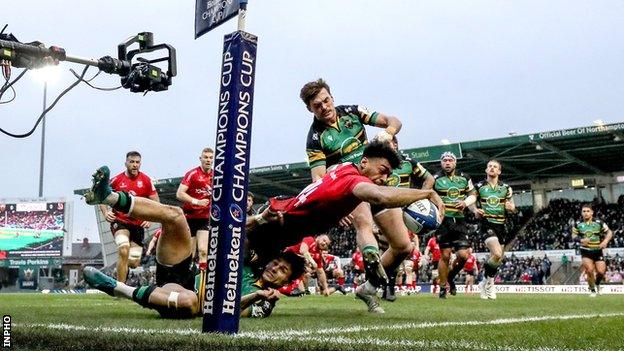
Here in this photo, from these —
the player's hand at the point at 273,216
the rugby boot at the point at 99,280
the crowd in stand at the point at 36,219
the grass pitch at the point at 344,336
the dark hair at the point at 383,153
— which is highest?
the crowd in stand at the point at 36,219

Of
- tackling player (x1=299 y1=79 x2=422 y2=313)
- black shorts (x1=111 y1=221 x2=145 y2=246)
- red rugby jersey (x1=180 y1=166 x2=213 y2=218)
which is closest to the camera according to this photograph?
tackling player (x1=299 y1=79 x2=422 y2=313)

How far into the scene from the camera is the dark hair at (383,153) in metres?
5.23

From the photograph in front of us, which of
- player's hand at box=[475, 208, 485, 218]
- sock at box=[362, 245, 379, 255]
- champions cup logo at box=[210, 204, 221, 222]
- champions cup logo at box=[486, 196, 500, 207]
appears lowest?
sock at box=[362, 245, 379, 255]

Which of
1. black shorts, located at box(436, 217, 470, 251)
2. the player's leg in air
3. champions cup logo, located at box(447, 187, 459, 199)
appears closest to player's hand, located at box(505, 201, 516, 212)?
black shorts, located at box(436, 217, 470, 251)

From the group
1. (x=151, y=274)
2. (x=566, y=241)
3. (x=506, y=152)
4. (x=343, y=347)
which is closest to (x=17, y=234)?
(x=151, y=274)

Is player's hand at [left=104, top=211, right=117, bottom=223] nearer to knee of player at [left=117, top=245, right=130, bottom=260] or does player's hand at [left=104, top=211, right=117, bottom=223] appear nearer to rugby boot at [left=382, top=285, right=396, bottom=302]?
knee of player at [left=117, top=245, right=130, bottom=260]

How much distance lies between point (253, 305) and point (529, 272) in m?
26.9

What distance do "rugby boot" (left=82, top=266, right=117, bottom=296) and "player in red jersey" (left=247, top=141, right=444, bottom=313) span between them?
1215 millimetres

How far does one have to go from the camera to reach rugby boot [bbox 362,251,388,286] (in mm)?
5328

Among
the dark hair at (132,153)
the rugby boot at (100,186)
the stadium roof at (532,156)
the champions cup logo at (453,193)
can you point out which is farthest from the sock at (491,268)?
the stadium roof at (532,156)

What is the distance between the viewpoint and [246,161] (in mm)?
4031

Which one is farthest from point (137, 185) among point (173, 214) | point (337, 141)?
point (173, 214)

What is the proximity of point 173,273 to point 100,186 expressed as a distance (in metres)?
1.14

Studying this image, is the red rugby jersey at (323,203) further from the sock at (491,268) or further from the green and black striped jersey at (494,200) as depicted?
the green and black striped jersey at (494,200)
